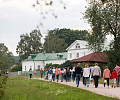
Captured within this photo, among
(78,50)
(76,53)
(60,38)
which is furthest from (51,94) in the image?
(60,38)

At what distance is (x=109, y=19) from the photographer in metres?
45.3

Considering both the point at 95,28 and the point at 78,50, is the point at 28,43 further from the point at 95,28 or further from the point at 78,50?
the point at 95,28

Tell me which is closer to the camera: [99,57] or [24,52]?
[99,57]

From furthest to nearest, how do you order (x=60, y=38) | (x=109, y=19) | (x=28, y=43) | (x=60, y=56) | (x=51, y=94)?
(x=60, y=38) → (x=28, y=43) → (x=60, y=56) → (x=109, y=19) → (x=51, y=94)

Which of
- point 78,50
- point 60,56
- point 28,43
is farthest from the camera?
point 28,43

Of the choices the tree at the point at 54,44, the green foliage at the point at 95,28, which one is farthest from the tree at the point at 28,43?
the green foliage at the point at 95,28

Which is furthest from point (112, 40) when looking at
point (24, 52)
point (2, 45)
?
point (2, 45)

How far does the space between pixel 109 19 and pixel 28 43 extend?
70925mm

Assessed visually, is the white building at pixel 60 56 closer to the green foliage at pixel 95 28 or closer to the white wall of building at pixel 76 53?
the white wall of building at pixel 76 53

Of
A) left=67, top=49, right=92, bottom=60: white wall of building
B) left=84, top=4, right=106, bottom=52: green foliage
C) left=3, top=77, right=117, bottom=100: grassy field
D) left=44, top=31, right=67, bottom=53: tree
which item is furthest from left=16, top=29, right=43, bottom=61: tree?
left=3, top=77, right=117, bottom=100: grassy field

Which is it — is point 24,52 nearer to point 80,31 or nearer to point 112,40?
point 80,31

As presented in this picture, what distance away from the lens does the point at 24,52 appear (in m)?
115

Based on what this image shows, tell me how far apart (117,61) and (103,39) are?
15.9ft

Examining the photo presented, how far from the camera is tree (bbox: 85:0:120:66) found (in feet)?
147
